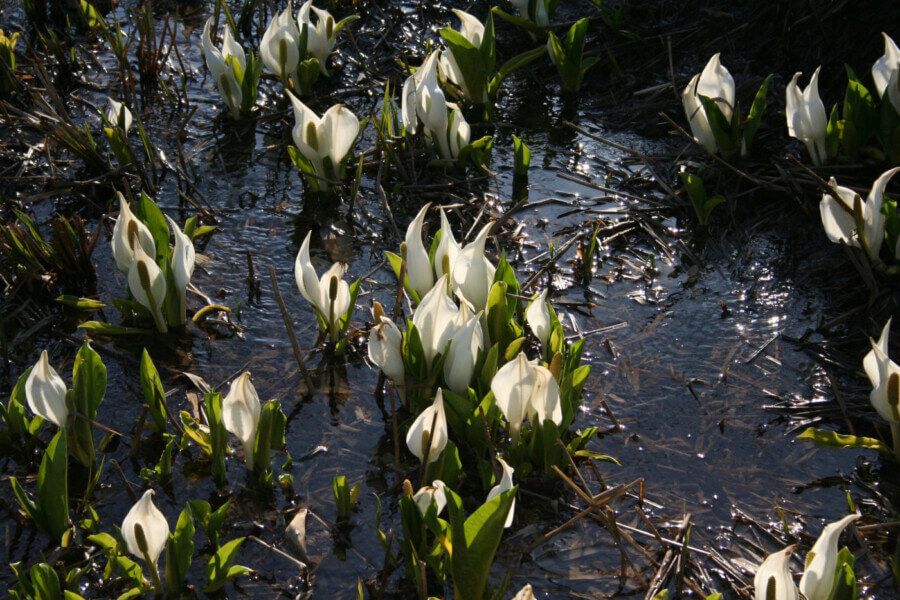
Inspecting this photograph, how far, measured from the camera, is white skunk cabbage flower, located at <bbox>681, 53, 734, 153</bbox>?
3.13 metres

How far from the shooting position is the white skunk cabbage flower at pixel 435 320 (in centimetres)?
230

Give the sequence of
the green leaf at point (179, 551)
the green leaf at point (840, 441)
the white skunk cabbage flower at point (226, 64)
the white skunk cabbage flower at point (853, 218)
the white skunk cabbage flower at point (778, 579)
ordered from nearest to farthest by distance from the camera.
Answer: the white skunk cabbage flower at point (778, 579) → the green leaf at point (179, 551) → the green leaf at point (840, 441) → the white skunk cabbage flower at point (853, 218) → the white skunk cabbage flower at point (226, 64)

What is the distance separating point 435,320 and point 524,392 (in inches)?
12.1

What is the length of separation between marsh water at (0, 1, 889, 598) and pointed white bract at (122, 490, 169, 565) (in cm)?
21

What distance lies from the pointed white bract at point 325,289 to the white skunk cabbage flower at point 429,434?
1.71 feet

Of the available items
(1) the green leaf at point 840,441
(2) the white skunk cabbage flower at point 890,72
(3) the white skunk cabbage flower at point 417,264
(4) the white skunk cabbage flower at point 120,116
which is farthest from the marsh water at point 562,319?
(2) the white skunk cabbage flower at point 890,72

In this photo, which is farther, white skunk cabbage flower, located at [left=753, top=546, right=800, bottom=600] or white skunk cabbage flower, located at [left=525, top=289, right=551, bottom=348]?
white skunk cabbage flower, located at [left=525, top=289, right=551, bottom=348]

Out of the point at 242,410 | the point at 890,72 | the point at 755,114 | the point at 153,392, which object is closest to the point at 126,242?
the point at 153,392

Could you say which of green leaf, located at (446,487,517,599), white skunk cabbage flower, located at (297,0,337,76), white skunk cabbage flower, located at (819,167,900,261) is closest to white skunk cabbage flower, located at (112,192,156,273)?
green leaf, located at (446,487,517,599)

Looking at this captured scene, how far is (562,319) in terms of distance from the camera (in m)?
2.77

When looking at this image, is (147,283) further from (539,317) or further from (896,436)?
(896,436)

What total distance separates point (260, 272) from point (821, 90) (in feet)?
6.94

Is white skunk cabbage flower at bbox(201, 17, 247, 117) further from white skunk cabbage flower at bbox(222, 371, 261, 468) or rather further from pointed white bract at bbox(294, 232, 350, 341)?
white skunk cabbage flower at bbox(222, 371, 261, 468)

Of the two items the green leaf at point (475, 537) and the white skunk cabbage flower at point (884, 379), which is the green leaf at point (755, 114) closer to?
the white skunk cabbage flower at point (884, 379)
